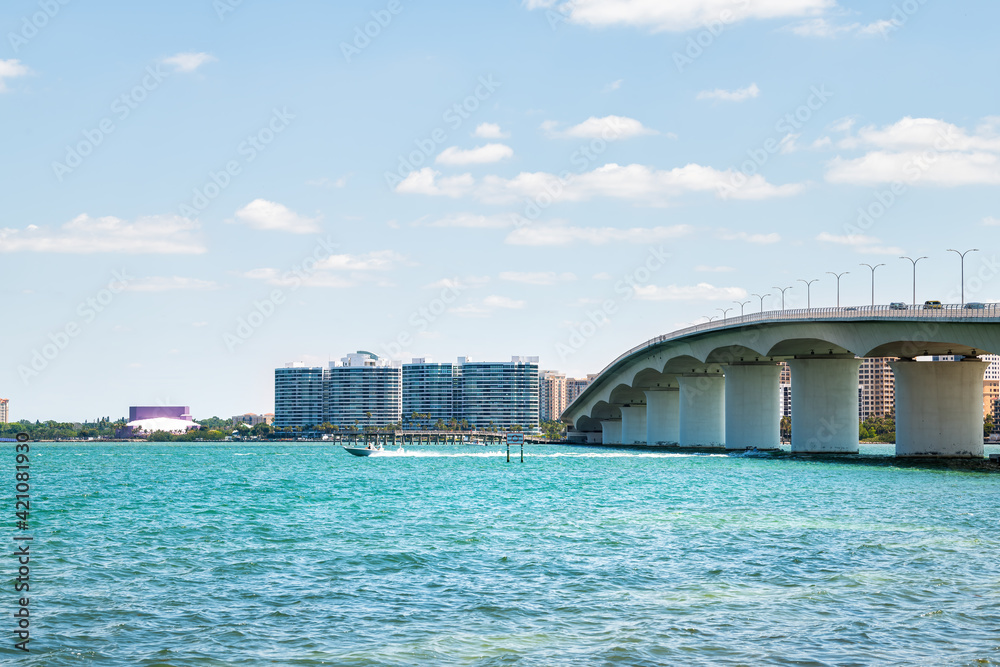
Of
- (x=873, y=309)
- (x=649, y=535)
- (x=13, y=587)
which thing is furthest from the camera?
(x=873, y=309)

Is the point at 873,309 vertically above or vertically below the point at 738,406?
above

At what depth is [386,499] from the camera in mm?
49750

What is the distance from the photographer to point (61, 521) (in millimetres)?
38781

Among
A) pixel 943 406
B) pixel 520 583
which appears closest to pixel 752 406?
pixel 943 406

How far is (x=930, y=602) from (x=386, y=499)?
107 feet

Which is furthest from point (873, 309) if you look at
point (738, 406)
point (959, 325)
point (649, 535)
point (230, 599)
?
point (230, 599)

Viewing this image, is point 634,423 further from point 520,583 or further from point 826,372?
point 520,583

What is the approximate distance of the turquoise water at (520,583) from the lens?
16.8 metres

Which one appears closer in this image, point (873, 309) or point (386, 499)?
point (386, 499)

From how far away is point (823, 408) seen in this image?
297ft

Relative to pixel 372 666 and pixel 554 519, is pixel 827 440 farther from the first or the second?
pixel 372 666

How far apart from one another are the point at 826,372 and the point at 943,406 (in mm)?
12939

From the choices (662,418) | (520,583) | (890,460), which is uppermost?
(662,418)

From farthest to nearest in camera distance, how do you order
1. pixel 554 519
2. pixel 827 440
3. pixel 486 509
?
1. pixel 827 440
2. pixel 486 509
3. pixel 554 519
